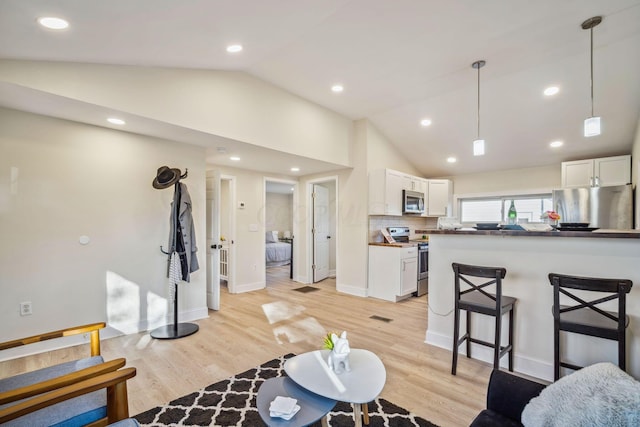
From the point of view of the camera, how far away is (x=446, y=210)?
6520 mm

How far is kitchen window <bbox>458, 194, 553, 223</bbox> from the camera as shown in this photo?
5.71m

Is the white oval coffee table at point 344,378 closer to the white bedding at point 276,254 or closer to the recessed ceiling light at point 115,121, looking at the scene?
the recessed ceiling light at point 115,121

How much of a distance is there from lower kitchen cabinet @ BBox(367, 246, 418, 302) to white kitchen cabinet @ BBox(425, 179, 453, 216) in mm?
1578

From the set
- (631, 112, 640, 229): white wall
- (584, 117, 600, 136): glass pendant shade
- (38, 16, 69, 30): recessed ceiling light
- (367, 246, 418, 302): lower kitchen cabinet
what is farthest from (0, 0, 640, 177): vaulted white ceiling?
(367, 246, 418, 302): lower kitchen cabinet

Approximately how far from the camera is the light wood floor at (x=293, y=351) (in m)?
2.26

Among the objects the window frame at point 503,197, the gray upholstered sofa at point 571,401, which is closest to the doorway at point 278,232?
the window frame at point 503,197

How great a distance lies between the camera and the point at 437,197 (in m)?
6.43

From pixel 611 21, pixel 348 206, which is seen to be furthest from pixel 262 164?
pixel 611 21

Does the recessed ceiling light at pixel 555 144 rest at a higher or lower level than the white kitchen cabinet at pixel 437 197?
higher

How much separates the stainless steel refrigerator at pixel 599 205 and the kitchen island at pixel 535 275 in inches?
116

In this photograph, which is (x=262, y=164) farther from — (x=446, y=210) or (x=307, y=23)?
(x=446, y=210)

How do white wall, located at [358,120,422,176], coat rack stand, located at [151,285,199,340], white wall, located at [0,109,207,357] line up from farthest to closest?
white wall, located at [358,120,422,176] → coat rack stand, located at [151,285,199,340] → white wall, located at [0,109,207,357]

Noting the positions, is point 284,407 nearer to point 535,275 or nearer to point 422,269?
point 535,275

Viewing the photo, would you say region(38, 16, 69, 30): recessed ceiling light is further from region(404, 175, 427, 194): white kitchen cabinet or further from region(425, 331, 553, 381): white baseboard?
region(404, 175, 427, 194): white kitchen cabinet
